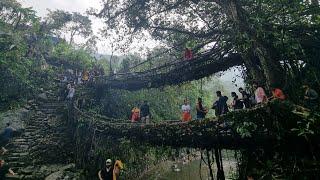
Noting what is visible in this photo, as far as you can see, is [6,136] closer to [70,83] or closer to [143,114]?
[143,114]

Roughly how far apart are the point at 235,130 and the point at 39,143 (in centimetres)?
942

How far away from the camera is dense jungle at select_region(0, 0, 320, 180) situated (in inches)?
332

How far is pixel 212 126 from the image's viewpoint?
9320mm

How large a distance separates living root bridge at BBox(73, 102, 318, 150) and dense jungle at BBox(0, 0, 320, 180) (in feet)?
0.10

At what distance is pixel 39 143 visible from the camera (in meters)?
14.8

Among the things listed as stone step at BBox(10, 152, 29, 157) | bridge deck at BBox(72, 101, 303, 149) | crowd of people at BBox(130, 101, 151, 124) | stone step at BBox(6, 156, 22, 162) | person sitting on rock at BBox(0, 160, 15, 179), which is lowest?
person sitting on rock at BBox(0, 160, 15, 179)

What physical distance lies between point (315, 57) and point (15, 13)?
21638 mm

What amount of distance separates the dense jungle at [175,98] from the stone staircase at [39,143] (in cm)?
5

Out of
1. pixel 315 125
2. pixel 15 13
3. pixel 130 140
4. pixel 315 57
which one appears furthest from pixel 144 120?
pixel 15 13

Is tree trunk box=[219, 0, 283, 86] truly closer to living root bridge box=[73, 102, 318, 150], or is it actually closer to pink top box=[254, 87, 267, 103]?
pink top box=[254, 87, 267, 103]

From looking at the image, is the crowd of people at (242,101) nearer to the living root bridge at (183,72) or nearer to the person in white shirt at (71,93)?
the living root bridge at (183,72)

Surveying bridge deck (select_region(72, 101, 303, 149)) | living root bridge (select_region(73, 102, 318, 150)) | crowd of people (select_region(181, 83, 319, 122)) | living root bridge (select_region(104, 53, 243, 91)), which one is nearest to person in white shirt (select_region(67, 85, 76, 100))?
living root bridge (select_region(104, 53, 243, 91))

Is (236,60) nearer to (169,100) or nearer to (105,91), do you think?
(105,91)

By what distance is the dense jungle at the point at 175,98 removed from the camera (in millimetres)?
8445
